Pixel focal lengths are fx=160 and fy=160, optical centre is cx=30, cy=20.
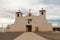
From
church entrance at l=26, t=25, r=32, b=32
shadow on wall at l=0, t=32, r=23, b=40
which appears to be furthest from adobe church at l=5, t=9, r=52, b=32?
shadow on wall at l=0, t=32, r=23, b=40

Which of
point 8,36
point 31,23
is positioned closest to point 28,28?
point 31,23

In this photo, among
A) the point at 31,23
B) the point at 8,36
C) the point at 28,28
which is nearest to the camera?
the point at 8,36

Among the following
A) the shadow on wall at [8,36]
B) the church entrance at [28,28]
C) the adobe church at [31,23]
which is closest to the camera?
the shadow on wall at [8,36]

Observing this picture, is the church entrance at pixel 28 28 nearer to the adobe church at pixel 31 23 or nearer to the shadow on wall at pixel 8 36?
the adobe church at pixel 31 23

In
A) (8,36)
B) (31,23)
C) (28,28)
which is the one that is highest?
(31,23)

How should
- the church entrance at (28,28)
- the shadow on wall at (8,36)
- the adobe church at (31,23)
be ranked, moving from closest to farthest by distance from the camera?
the shadow on wall at (8,36) → the adobe church at (31,23) → the church entrance at (28,28)

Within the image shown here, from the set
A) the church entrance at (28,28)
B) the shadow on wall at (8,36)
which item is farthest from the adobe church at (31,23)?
the shadow on wall at (8,36)

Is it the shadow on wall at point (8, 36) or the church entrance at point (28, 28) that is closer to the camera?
the shadow on wall at point (8, 36)

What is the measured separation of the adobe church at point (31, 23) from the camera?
24959 millimetres

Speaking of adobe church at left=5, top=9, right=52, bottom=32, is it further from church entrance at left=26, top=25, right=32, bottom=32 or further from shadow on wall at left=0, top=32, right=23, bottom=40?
shadow on wall at left=0, top=32, right=23, bottom=40

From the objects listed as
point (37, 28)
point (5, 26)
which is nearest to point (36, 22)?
point (37, 28)

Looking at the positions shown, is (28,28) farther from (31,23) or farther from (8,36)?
(8,36)

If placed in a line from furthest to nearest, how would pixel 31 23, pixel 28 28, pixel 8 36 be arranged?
pixel 28 28, pixel 31 23, pixel 8 36

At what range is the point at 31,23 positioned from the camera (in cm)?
2539
